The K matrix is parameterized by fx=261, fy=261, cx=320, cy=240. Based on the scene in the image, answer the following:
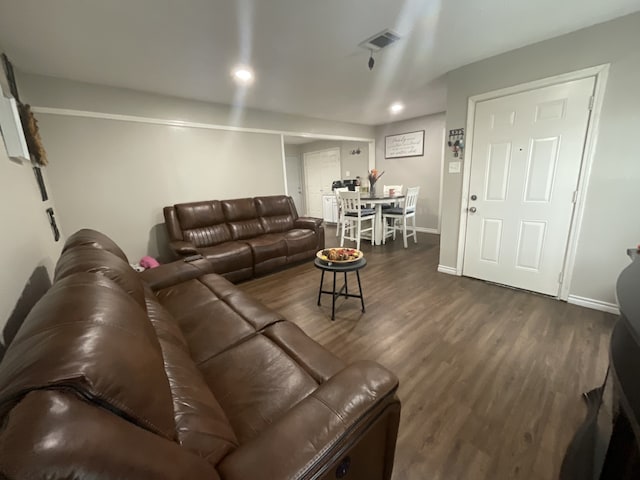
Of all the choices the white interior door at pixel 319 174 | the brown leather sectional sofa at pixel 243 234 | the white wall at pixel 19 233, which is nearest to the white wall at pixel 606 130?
the brown leather sectional sofa at pixel 243 234

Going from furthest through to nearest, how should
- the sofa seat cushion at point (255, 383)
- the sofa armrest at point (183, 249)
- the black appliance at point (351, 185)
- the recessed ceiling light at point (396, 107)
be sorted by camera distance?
the black appliance at point (351, 185), the recessed ceiling light at point (396, 107), the sofa armrest at point (183, 249), the sofa seat cushion at point (255, 383)

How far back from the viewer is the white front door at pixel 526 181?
2.32m

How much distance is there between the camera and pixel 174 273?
83.7 inches

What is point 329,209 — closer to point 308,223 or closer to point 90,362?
point 308,223

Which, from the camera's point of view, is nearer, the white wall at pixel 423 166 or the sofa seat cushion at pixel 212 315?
the sofa seat cushion at pixel 212 315

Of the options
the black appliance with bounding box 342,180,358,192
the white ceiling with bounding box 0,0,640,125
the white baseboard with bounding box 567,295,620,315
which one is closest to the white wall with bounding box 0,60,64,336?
the white ceiling with bounding box 0,0,640,125

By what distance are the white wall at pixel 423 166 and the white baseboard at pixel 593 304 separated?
309 centimetres

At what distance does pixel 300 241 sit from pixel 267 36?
7.83ft

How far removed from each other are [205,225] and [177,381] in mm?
2888

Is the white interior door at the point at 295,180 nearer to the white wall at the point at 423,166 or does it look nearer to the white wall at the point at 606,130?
the white wall at the point at 423,166

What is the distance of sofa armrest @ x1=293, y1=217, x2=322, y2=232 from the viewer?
4.04 metres

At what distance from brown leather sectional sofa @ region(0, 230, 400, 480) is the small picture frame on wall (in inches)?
200

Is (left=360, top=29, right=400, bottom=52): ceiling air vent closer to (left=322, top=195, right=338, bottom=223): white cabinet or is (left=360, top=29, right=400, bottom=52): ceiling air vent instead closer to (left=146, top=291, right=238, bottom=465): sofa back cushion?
(left=146, top=291, right=238, bottom=465): sofa back cushion

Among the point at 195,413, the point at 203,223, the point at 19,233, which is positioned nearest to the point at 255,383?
the point at 195,413
